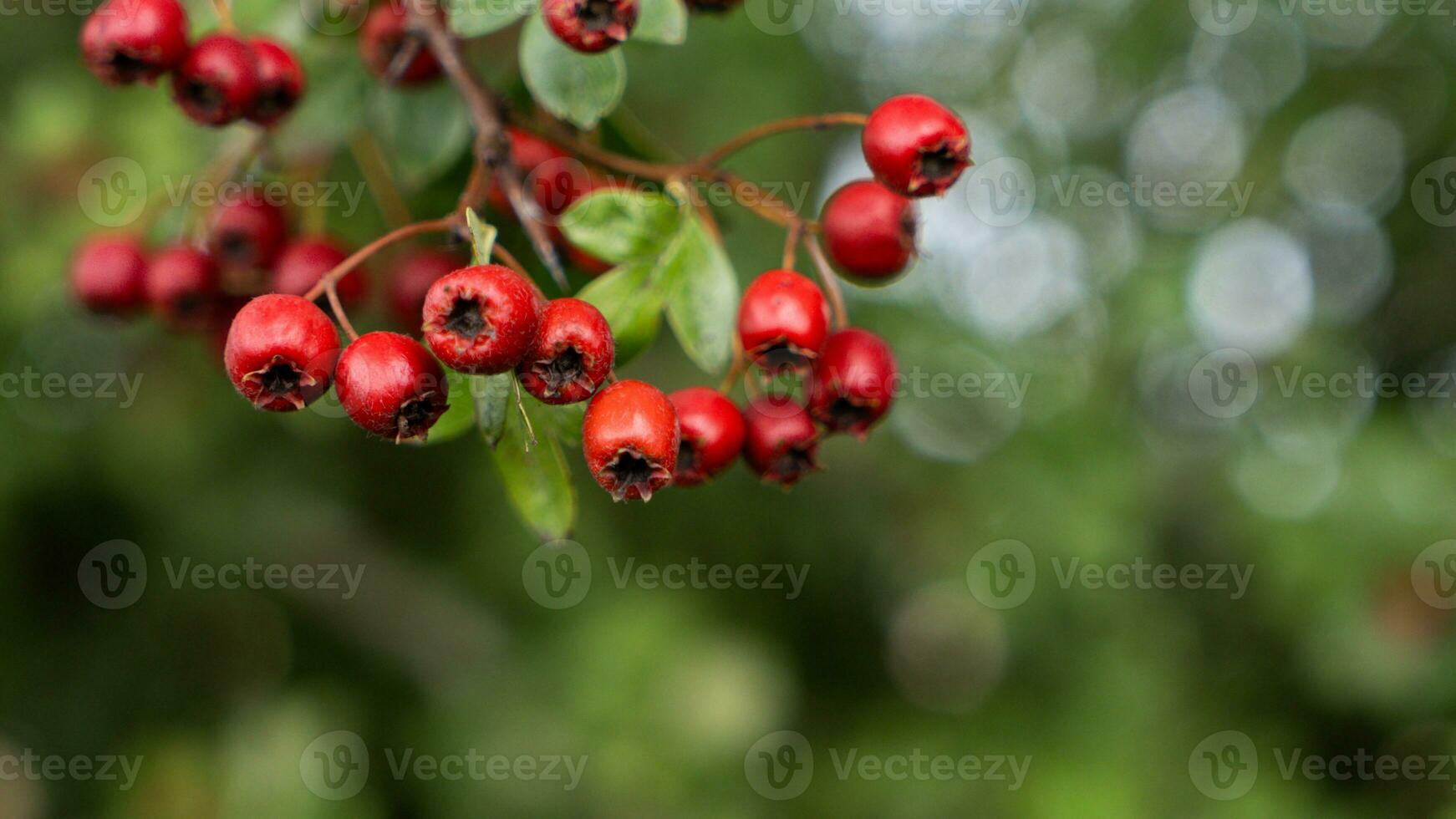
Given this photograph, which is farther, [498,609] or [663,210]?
[498,609]

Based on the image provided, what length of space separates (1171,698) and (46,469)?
12.2 ft

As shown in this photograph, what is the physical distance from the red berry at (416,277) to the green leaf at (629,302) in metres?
0.42

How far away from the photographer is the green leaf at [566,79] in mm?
1491

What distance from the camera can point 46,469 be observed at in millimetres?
3105

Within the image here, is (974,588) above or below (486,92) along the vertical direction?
below

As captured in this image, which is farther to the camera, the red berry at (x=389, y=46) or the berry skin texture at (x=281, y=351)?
the red berry at (x=389, y=46)

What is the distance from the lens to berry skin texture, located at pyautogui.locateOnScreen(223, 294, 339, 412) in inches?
46.6

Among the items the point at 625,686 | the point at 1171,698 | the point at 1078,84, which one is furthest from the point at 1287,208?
the point at 625,686

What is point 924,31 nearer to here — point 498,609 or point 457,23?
point 498,609

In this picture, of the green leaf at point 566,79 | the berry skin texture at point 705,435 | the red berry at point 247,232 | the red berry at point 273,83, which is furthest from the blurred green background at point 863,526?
the berry skin texture at point 705,435

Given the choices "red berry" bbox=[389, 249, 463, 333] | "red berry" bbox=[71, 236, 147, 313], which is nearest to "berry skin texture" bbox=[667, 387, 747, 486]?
"red berry" bbox=[389, 249, 463, 333]

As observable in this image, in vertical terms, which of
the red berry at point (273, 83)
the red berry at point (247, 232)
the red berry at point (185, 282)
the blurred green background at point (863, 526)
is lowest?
the blurred green background at point (863, 526)

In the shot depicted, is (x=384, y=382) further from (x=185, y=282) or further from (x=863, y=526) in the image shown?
(x=863, y=526)

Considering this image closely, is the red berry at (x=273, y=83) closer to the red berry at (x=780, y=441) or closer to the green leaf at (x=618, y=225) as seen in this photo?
the green leaf at (x=618, y=225)
